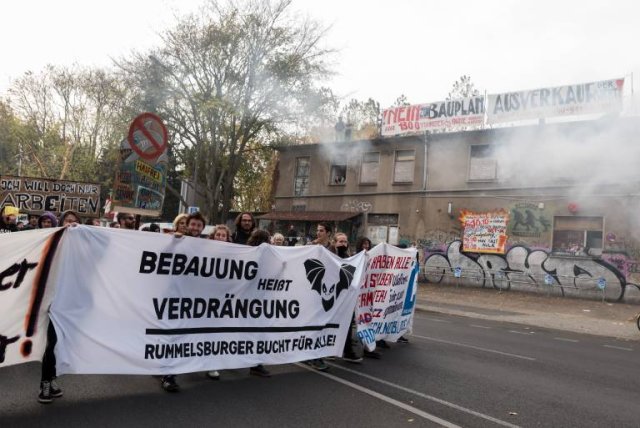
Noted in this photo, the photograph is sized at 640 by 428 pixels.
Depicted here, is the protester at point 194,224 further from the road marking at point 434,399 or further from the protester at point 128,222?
the protester at point 128,222

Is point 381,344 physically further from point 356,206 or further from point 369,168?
point 369,168

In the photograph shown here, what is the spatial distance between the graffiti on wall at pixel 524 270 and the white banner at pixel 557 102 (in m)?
5.18

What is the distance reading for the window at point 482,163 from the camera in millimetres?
21531

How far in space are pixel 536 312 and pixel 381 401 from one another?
40.7 feet

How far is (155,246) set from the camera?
5.14 metres

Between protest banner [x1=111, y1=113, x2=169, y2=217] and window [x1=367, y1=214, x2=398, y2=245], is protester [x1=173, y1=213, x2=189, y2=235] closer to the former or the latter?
protest banner [x1=111, y1=113, x2=169, y2=217]

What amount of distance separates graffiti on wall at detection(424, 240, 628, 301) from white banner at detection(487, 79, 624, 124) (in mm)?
5184

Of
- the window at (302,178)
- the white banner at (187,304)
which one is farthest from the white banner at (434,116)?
the white banner at (187,304)

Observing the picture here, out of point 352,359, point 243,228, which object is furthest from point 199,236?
point 352,359

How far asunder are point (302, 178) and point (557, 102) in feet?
43.6

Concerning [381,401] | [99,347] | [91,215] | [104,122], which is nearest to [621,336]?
[381,401]

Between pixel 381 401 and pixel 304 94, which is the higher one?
pixel 304 94

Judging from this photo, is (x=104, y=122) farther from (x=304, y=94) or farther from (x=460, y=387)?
(x=460, y=387)

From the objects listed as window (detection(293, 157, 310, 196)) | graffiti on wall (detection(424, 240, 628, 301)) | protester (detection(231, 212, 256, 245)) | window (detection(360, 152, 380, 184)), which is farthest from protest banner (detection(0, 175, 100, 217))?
window (detection(293, 157, 310, 196))
